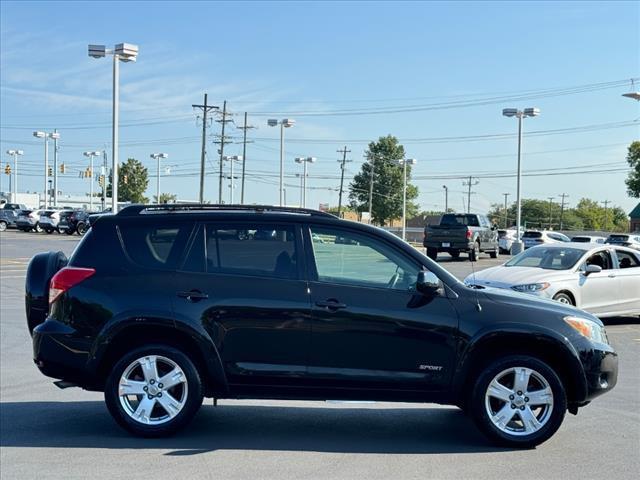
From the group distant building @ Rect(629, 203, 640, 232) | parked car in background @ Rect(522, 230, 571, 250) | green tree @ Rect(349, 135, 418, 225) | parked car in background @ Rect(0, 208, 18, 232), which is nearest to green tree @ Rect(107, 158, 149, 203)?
green tree @ Rect(349, 135, 418, 225)

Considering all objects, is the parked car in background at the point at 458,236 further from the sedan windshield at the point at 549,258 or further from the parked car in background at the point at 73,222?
the parked car in background at the point at 73,222

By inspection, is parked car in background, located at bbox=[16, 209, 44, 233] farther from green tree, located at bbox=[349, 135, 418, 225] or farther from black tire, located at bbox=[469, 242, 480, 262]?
green tree, located at bbox=[349, 135, 418, 225]

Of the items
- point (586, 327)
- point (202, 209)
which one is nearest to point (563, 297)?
point (586, 327)

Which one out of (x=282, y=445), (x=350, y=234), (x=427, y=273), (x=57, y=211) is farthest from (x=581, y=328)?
(x=57, y=211)

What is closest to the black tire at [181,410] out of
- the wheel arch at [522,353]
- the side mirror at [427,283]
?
the side mirror at [427,283]

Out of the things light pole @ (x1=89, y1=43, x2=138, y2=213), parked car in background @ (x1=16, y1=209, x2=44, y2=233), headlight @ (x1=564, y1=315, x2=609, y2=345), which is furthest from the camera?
parked car in background @ (x1=16, y1=209, x2=44, y2=233)

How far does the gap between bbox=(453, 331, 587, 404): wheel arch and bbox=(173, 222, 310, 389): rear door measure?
4.23ft

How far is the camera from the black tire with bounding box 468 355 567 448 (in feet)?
19.2

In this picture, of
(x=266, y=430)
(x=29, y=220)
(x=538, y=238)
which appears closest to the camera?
(x=266, y=430)

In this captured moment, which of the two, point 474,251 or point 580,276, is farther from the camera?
point 474,251

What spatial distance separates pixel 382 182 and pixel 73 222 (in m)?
53.4

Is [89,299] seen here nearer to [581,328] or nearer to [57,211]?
[581,328]

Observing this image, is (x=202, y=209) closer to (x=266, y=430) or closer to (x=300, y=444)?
(x=266, y=430)

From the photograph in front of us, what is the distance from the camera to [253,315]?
5.86 m
